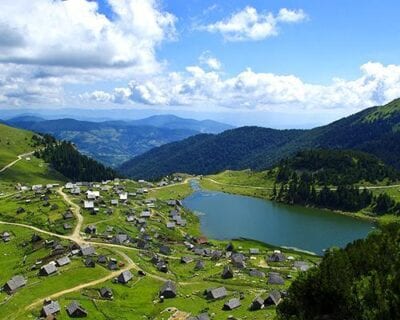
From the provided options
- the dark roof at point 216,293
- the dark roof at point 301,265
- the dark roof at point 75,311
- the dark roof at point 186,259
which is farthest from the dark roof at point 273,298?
the dark roof at point 186,259

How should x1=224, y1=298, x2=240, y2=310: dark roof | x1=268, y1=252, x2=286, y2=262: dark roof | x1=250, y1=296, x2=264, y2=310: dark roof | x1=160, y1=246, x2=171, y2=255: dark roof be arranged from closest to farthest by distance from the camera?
x1=250, y1=296, x2=264, y2=310: dark roof
x1=224, y1=298, x2=240, y2=310: dark roof
x1=268, y1=252, x2=286, y2=262: dark roof
x1=160, y1=246, x2=171, y2=255: dark roof

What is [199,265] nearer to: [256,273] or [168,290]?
[256,273]

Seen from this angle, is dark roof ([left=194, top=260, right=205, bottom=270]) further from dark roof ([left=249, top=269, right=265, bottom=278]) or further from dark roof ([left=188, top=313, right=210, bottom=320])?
dark roof ([left=188, top=313, right=210, bottom=320])

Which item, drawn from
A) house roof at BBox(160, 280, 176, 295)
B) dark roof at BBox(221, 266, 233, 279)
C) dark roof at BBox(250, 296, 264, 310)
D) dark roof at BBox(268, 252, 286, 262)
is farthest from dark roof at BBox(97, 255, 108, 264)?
dark roof at BBox(268, 252, 286, 262)

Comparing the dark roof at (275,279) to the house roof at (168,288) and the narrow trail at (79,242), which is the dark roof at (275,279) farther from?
the narrow trail at (79,242)

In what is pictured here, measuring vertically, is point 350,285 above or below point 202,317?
above

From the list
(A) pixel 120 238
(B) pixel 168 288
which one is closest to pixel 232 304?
(B) pixel 168 288
